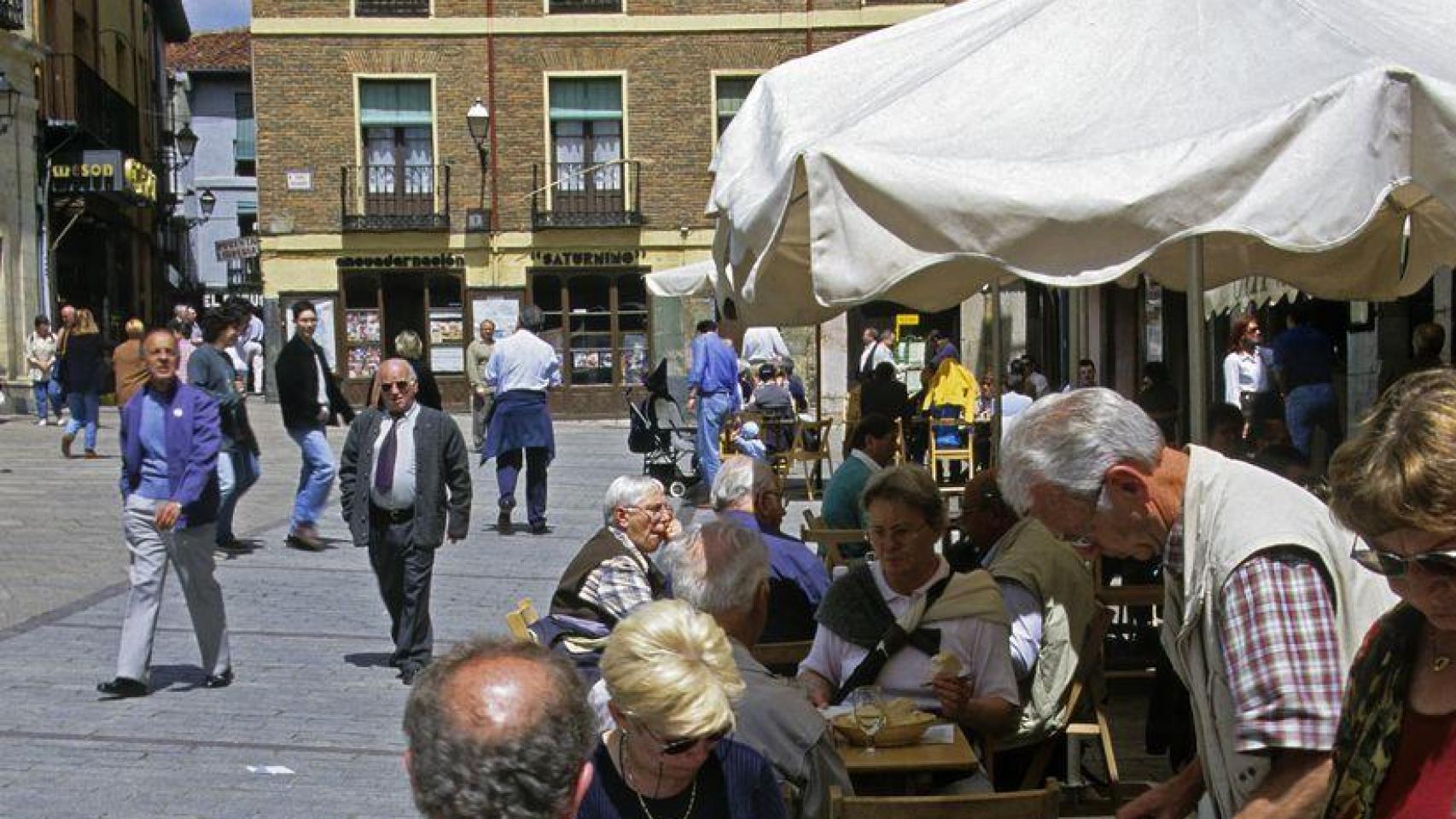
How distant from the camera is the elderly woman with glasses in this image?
5.10 m

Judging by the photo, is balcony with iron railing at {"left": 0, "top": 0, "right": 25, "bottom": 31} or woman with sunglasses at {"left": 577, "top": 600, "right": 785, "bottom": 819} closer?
woman with sunglasses at {"left": 577, "top": 600, "right": 785, "bottom": 819}

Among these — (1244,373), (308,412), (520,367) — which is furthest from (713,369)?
(1244,373)

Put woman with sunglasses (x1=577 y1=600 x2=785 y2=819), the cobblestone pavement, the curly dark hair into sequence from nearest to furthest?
the curly dark hair → woman with sunglasses (x1=577 y1=600 x2=785 y2=819) → the cobblestone pavement

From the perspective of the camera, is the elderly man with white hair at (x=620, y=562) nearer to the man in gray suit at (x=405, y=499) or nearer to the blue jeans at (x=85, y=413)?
the man in gray suit at (x=405, y=499)

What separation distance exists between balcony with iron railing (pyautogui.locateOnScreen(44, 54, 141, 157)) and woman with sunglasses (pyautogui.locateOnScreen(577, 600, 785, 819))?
104 feet

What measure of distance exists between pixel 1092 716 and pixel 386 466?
13.3 feet

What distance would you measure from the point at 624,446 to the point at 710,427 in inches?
336

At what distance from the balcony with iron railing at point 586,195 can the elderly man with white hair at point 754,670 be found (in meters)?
28.7

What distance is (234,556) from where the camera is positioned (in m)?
12.7

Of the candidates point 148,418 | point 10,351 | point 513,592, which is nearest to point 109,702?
point 148,418

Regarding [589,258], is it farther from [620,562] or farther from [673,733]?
[673,733]

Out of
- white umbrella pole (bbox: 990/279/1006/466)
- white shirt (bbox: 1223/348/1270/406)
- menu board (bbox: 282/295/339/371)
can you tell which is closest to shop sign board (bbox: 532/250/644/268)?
menu board (bbox: 282/295/339/371)

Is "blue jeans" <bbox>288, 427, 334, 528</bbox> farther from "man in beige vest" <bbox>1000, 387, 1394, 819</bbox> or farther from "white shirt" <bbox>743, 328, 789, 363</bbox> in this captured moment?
"man in beige vest" <bbox>1000, 387, 1394, 819</bbox>

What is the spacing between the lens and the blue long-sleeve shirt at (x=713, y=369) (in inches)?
653
